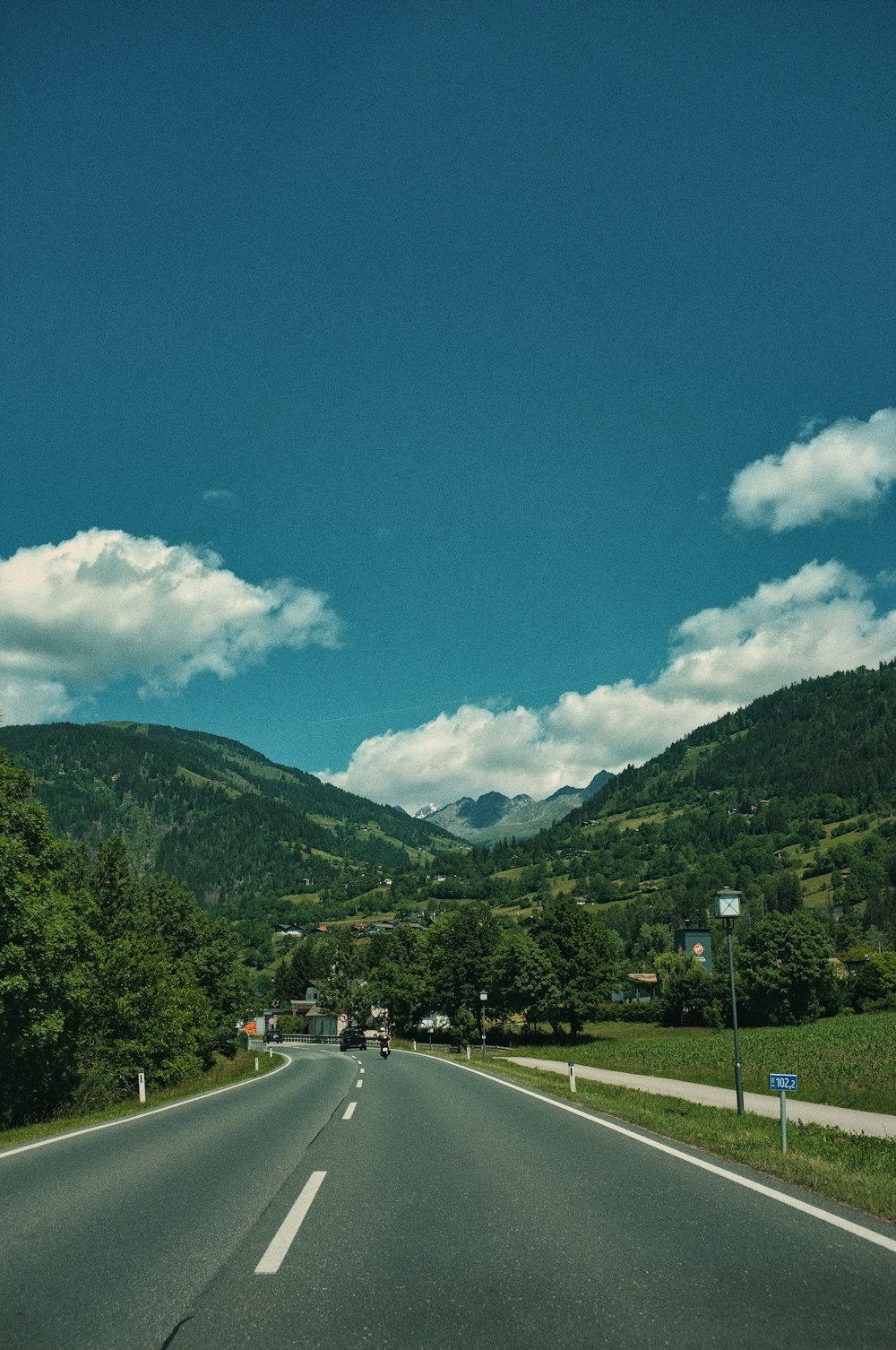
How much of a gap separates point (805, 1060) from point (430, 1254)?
3423 centimetres

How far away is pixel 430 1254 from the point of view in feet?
22.4

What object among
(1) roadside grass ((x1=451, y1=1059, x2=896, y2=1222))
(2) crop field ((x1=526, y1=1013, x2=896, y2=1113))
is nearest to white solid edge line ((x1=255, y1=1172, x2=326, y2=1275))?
(1) roadside grass ((x1=451, y1=1059, x2=896, y2=1222))

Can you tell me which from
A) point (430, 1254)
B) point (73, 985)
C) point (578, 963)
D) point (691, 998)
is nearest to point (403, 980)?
point (578, 963)

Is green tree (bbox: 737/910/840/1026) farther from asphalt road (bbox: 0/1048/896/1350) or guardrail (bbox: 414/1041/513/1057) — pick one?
asphalt road (bbox: 0/1048/896/1350)

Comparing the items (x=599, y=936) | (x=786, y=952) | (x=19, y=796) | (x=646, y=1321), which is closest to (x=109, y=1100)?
(x=19, y=796)

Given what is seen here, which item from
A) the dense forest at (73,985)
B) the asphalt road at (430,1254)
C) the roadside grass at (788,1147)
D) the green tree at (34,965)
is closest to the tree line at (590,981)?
the dense forest at (73,985)

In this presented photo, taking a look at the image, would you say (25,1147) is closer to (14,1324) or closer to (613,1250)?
(14,1324)

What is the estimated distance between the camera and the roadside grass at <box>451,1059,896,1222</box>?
29.9 ft

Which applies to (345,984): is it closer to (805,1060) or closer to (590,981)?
(590,981)

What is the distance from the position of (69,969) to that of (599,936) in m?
62.6

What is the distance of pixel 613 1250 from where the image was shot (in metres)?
6.75

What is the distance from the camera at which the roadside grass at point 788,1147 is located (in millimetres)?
9117

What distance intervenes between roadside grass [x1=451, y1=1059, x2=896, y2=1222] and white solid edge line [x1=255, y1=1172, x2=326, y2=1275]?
535 centimetres

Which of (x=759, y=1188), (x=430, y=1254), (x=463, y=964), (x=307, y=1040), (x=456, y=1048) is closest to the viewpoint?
(x=430, y=1254)
